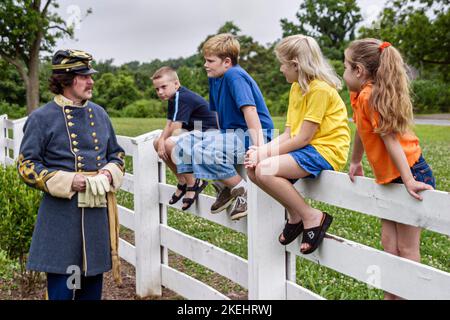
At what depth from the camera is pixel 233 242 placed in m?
6.83

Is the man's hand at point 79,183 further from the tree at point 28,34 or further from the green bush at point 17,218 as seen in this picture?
the tree at point 28,34

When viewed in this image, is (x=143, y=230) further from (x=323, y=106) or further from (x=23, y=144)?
(x=323, y=106)

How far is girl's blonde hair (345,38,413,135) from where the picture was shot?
302cm

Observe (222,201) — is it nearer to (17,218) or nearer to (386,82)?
(386,82)

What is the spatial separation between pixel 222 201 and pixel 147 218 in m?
1.45

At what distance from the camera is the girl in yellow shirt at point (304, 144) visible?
10.7ft

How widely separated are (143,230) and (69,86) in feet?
6.37

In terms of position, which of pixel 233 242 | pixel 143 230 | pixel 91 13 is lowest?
pixel 233 242

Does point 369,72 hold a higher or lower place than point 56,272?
higher

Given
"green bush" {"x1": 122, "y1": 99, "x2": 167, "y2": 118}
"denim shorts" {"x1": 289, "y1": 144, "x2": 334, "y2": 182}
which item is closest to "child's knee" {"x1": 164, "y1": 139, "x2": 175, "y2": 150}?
"denim shorts" {"x1": 289, "y1": 144, "x2": 334, "y2": 182}

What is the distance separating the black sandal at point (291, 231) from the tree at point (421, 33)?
1005 inches

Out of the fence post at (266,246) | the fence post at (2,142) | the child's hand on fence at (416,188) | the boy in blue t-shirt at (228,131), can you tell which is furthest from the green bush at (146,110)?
the child's hand on fence at (416,188)

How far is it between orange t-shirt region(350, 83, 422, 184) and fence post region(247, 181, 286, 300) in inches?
27.2
